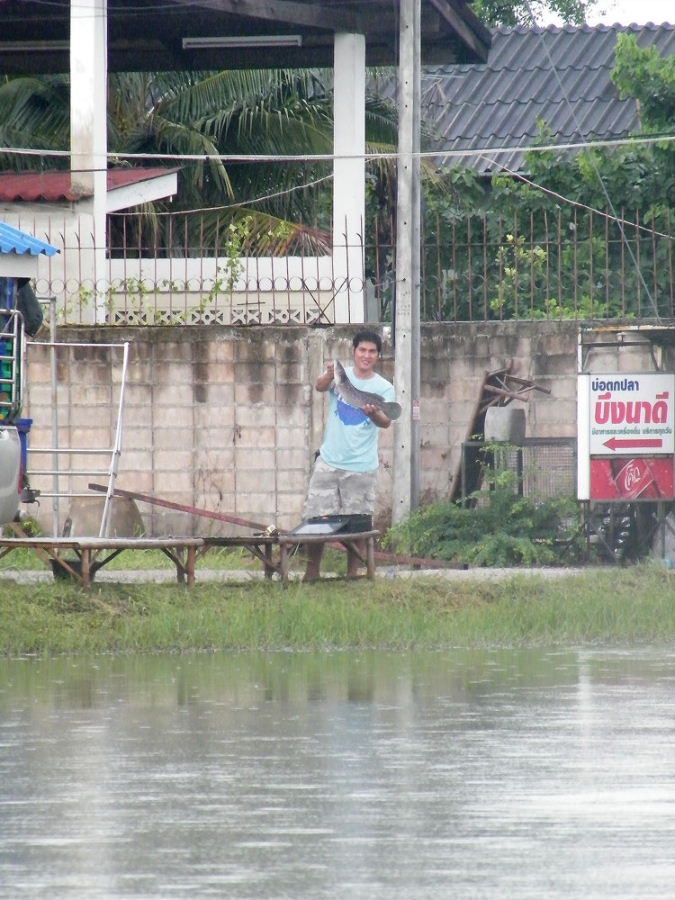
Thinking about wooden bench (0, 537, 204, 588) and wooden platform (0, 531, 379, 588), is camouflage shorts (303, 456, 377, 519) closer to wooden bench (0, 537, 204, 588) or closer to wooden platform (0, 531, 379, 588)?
wooden platform (0, 531, 379, 588)

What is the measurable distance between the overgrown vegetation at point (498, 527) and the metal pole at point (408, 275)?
312 mm

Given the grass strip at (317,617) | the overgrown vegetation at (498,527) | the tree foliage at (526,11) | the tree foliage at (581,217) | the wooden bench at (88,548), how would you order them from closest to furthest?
the grass strip at (317,617)
the wooden bench at (88,548)
the overgrown vegetation at (498,527)
the tree foliage at (581,217)
the tree foliage at (526,11)

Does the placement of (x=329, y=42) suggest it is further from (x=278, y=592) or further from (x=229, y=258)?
(x=278, y=592)

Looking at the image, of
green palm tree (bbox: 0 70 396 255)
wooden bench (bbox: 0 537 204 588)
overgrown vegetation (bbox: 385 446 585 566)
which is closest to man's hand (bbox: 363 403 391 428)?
wooden bench (bbox: 0 537 204 588)

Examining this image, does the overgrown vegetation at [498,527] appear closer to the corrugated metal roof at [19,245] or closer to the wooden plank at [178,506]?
the wooden plank at [178,506]

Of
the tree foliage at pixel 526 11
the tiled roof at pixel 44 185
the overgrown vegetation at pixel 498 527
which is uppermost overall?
the tree foliage at pixel 526 11

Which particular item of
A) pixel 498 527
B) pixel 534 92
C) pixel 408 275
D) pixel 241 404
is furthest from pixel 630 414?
pixel 534 92

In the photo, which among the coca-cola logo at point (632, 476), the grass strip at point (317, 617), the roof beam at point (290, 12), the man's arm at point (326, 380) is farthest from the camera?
the roof beam at point (290, 12)

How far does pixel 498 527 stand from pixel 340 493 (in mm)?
2462

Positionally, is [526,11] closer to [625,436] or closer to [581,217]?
[581,217]

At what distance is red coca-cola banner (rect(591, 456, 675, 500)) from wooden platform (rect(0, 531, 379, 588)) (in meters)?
2.72

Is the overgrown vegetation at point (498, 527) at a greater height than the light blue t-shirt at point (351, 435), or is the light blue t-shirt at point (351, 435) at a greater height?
the light blue t-shirt at point (351, 435)

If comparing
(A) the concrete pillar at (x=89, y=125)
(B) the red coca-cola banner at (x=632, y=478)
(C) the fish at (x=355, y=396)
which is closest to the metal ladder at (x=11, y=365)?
(C) the fish at (x=355, y=396)

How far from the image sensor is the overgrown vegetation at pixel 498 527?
14.5 meters
